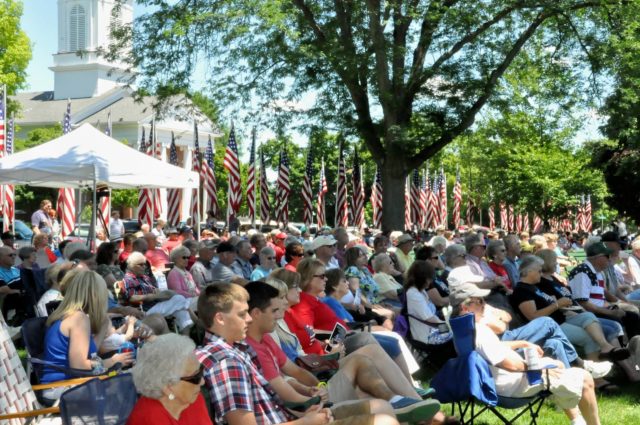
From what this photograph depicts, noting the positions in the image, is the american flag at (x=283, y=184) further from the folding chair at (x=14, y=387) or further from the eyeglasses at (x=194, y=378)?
the eyeglasses at (x=194, y=378)

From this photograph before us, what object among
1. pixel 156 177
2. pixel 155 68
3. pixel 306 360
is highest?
pixel 155 68

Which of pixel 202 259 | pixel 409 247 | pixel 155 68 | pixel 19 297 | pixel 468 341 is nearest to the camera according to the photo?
pixel 468 341

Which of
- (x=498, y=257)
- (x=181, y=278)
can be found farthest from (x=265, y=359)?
(x=498, y=257)

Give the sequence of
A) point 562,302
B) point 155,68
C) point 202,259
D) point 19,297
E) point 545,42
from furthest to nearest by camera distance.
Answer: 1. point 545,42
2. point 155,68
3. point 202,259
4. point 19,297
5. point 562,302

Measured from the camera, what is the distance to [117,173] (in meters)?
13.2

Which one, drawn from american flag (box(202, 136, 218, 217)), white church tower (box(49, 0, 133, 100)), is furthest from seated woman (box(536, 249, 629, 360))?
white church tower (box(49, 0, 133, 100))

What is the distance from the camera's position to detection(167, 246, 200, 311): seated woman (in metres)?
10.9

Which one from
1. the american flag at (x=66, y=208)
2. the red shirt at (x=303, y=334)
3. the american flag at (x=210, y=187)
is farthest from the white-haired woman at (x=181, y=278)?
the american flag at (x=210, y=187)

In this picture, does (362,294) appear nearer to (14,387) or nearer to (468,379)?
(468,379)

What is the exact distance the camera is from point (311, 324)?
8.09 metres

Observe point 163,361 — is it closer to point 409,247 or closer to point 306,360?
point 306,360

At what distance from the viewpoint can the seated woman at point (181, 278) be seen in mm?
10898

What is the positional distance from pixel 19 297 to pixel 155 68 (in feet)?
27.2

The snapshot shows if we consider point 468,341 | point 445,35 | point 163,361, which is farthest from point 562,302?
point 445,35
